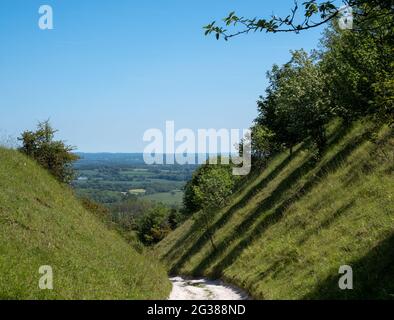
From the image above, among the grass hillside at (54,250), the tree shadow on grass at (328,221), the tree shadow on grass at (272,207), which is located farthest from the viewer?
the tree shadow on grass at (272,207)

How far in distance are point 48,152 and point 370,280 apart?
31459 millimetres

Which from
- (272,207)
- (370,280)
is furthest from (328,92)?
(370,280)

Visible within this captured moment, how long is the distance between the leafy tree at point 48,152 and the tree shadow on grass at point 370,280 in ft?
90.0

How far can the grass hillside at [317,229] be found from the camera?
1872 cm

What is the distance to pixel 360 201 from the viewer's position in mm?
25641

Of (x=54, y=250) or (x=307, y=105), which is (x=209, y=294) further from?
(x=307, y=105)

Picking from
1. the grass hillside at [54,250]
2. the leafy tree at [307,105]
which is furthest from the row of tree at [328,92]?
the grass hillside at [54,250]

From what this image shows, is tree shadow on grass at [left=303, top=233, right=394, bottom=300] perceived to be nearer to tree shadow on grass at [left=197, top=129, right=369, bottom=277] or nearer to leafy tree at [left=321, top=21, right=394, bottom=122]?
leafy tree at [left=321, top=21, right=394, bottom=122]

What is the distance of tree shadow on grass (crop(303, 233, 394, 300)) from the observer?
15148 millimetres

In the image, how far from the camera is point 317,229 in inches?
1062

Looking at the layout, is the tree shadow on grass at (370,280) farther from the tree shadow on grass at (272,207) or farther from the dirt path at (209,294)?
the tree shadow on grass at (272,207)

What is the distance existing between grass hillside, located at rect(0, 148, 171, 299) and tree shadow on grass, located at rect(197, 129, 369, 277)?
12726 millimetres
